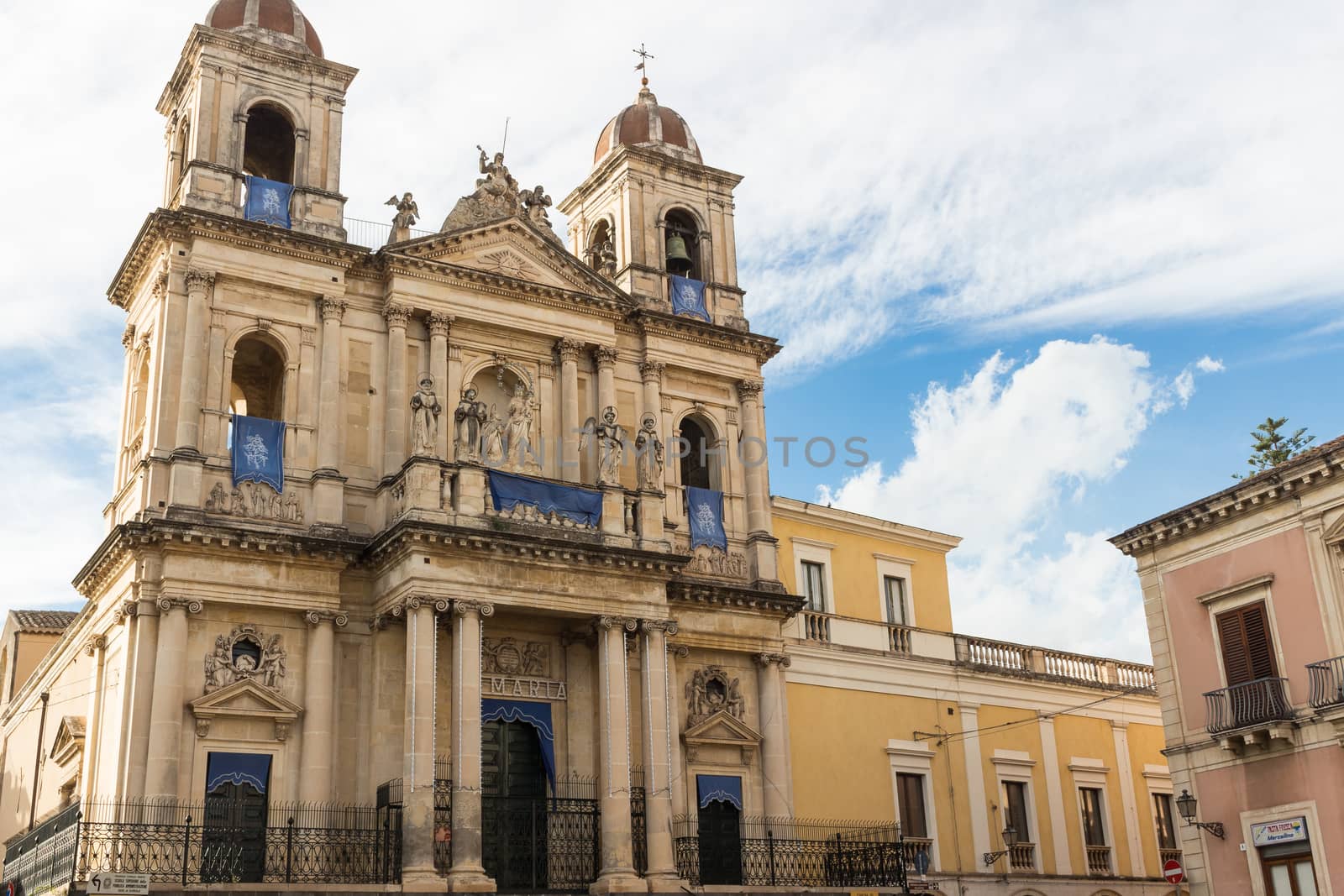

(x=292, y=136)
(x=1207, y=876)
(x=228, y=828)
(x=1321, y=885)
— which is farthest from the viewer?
(x=292, y=136)

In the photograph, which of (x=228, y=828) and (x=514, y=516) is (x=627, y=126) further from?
(x=228, y=828)

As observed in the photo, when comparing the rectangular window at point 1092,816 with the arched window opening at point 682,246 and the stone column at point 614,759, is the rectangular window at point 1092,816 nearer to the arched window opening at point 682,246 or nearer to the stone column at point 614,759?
the stone column at point 614,759

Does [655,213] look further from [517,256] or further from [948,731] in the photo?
[948,731]

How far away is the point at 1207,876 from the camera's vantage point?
1110 inches

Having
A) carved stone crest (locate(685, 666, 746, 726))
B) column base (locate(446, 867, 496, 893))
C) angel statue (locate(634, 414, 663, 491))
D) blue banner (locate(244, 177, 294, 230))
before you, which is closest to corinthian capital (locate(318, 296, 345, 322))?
blue banner (locate(244, 177, 294, 230))

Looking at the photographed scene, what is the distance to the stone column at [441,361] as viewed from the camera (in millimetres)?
29406

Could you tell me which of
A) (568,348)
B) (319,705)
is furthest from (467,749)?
(568,348)

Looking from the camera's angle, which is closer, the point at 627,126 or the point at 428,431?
the point at 428,431

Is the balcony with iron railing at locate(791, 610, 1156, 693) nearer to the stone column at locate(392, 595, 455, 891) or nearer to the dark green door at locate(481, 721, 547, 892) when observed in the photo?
the dark green door at locate(481, 721, 547, 892)

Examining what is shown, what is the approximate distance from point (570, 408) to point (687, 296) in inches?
195

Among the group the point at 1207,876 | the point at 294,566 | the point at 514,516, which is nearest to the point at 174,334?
the point at 294,566

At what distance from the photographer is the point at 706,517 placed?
105 feet

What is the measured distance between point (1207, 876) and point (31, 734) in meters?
26.7

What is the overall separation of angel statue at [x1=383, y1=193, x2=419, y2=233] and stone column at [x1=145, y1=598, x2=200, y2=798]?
917 cm
